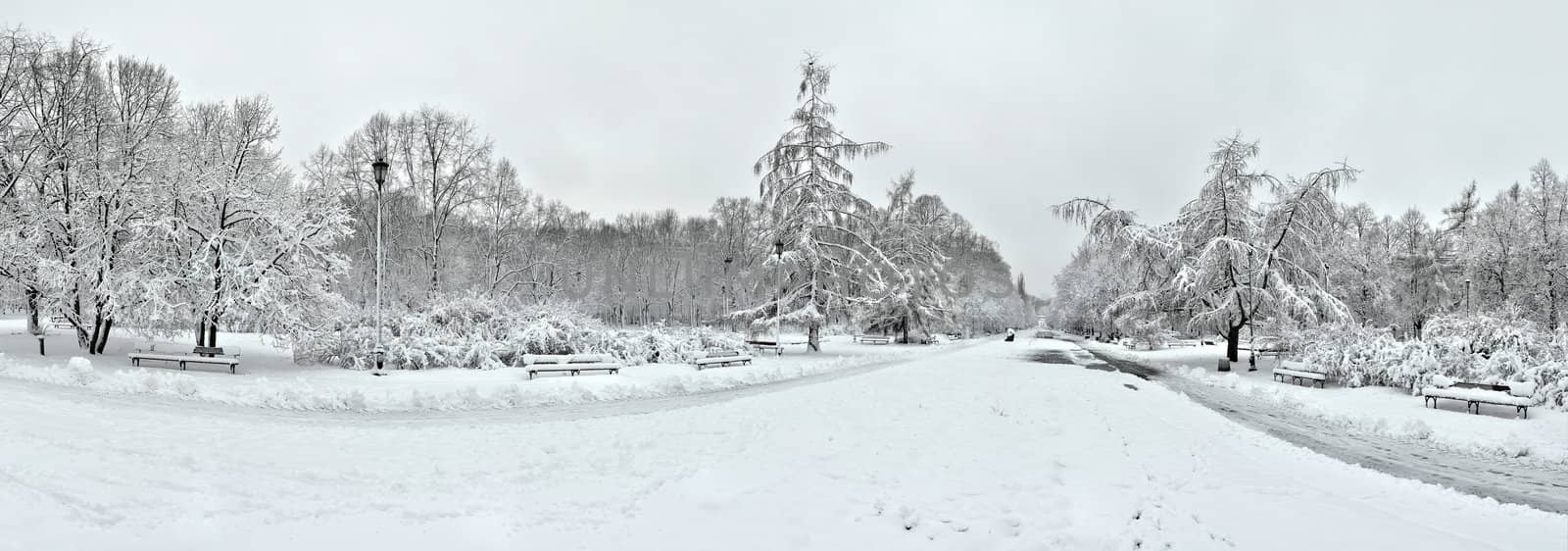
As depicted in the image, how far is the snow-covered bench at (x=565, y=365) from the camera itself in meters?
17.1

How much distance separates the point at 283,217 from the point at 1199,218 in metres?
30.5

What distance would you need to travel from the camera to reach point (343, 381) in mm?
14727

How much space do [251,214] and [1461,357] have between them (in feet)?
101

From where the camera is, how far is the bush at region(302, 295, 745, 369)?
60.7ft

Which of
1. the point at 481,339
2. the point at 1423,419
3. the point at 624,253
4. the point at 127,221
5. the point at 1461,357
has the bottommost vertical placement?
the point at 1423,419

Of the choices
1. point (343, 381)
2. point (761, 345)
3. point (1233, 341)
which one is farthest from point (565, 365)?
point (1233, 341)

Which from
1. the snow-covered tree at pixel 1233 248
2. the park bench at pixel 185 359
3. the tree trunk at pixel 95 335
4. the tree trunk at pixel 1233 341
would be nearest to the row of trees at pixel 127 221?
the tree trunk at pixel 95 335

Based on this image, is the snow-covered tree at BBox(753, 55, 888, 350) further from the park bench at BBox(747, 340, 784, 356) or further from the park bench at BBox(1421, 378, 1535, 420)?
the park bench at BBox(1421, 378, 1535, 420)

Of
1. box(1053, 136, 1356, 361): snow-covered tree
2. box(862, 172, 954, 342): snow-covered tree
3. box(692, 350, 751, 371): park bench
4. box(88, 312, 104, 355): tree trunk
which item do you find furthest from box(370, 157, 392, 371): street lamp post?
box(862, 172, 954, 342): snow-covered tree

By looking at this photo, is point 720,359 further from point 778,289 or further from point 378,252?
point 378,252

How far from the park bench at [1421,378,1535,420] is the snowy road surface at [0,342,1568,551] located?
722cm

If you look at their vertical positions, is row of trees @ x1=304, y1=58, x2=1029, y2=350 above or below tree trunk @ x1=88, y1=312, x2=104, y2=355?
above

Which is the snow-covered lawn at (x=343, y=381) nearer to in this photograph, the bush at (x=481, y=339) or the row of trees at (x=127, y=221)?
the bush at (x=481, y=339)

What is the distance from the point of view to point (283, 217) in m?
18.4
